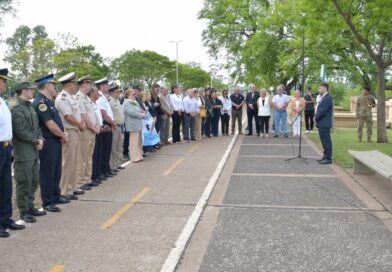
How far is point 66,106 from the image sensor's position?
7.75 meters

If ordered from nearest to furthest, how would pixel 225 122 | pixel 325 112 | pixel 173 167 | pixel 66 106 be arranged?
pixel 66 106, pixel 173 167, pixel 325 112, pixel 225 122

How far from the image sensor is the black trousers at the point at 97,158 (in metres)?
9.15

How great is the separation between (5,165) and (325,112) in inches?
315

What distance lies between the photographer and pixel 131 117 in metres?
→ 11.9

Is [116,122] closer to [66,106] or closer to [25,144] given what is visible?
[66,106]

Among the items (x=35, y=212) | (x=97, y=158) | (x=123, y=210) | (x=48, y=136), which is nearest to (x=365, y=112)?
(x=97, y=158)

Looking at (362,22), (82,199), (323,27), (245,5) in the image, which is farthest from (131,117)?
(245,5)

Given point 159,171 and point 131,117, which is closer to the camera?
point 159,171

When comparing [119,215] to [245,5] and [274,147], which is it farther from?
[245,5]

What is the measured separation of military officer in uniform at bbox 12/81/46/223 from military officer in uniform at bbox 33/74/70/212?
41 cm

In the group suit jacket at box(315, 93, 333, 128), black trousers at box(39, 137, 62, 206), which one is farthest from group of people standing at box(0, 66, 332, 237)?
suit jacket at box(315, 93, 333, 128)

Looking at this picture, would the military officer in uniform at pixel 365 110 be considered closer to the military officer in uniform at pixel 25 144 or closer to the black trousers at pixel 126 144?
the black trousers at pixel 126 144

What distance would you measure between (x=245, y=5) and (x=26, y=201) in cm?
3259

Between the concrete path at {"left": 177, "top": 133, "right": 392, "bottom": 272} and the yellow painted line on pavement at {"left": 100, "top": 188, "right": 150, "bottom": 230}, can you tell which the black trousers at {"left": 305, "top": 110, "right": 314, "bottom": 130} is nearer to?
the concrete path at {"left": 177, "top": 133, "right": 392, "bottom": 272}
